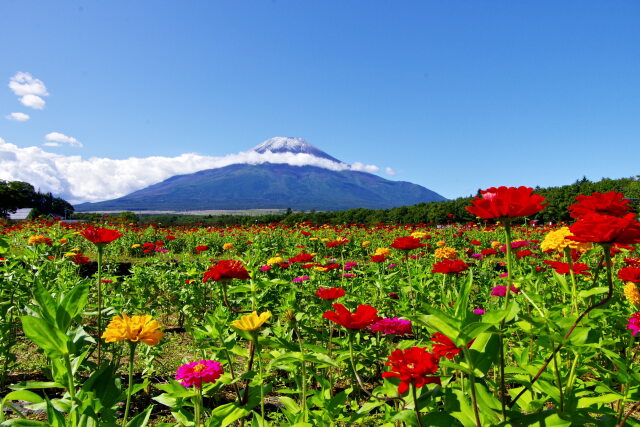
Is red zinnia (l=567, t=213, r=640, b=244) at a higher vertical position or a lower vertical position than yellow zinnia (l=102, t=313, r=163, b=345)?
higher

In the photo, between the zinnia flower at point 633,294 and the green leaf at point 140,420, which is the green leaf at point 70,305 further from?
the zinnia flower at point 633,294

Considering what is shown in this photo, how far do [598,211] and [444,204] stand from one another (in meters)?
17.9

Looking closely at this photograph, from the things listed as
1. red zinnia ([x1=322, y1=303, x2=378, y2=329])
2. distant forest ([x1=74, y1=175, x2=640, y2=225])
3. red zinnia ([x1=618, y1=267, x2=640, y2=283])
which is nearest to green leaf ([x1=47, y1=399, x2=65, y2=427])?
red zinnia ([x1=322, y1=303, x2=378, y2=329])

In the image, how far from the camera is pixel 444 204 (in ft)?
60.1

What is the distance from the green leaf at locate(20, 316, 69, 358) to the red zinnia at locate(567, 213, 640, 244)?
5.70 feet

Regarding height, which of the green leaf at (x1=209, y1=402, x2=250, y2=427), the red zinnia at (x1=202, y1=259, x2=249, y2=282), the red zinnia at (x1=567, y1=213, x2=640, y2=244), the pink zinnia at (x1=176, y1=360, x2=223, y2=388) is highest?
the red zinnia at (x1=567, y1=213, x2=640, y2=244)

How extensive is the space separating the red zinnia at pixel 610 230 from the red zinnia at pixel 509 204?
0.46 feet

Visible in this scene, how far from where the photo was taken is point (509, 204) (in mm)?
1120

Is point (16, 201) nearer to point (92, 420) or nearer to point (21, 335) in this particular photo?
point (21, 335)

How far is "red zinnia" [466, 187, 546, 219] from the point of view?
1121 mm

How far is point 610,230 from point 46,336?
6.04 feet

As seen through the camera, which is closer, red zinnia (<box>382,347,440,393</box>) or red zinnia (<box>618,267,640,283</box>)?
red zinnia (<box>382,347,440,393</box>)

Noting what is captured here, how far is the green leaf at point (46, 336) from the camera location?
1.22 m

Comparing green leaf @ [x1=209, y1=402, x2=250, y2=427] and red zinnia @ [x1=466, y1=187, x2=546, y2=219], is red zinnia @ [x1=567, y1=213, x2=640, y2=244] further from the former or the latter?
green leaf @ [x1=209, y1=402, x2=250, y2=427]
